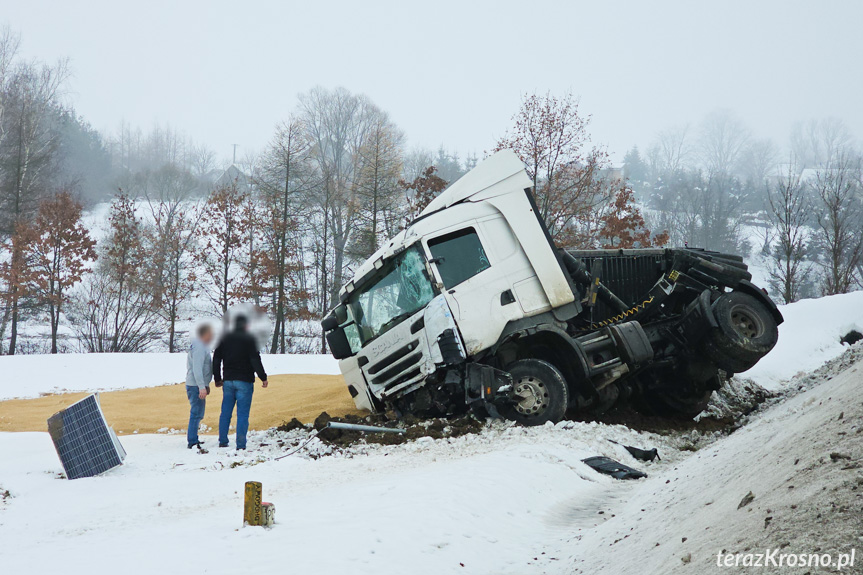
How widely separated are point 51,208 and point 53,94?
15.1 meters

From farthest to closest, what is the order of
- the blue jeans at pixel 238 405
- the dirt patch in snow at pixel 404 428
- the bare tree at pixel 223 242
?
the bare tree at pixel 223 242, the blue jeans at pixel 238 405, the dirt patch in snow at pixel 404 428

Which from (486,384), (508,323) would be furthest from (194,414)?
(508,323)

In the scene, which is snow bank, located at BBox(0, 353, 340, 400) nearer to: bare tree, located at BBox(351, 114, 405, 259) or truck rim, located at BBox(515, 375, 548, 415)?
truck rim, located at BBox(515, 375, 548, 415)

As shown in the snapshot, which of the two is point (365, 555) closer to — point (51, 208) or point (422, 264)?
point (422, 264)

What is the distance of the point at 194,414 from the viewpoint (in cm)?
909

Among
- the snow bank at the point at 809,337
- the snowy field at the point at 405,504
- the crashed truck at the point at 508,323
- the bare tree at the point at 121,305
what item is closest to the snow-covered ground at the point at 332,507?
the snowy field at the point at 405,504

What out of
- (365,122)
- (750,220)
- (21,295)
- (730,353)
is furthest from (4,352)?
(750,220)

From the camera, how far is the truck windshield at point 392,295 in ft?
28.2

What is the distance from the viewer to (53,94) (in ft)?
133

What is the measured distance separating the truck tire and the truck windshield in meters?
4.16

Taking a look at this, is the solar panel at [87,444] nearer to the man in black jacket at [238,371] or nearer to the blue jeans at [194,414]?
the blue jeans at [194,414]

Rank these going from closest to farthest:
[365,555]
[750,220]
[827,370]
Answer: [365,555] < [827,370] < [750,220]

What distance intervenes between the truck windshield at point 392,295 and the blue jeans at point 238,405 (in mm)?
1720

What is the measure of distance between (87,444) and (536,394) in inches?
212
